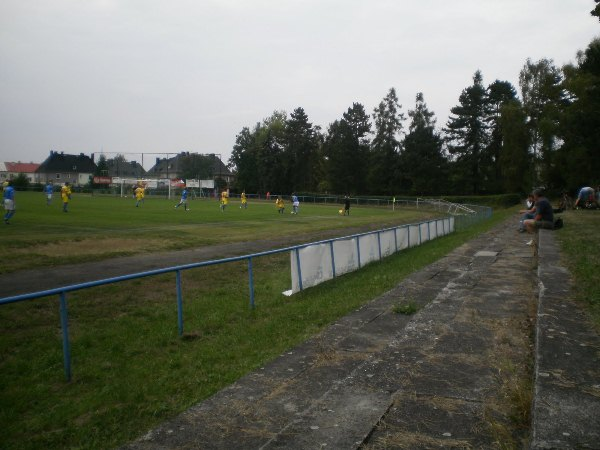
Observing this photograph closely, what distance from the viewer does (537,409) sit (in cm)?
329

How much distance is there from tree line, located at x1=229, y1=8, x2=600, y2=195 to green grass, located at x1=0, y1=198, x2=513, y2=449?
44027mm

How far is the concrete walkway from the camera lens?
11.3 feet

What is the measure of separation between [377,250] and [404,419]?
12.4 m

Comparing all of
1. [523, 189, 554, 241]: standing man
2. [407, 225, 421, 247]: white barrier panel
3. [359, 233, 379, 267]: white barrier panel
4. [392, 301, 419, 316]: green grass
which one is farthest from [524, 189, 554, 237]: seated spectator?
[392, 301, 419, 316]: green grass

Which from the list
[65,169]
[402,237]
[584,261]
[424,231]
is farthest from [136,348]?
[65,169]

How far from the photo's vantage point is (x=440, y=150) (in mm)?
75250

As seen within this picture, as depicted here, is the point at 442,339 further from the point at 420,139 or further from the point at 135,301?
the point at 420,139

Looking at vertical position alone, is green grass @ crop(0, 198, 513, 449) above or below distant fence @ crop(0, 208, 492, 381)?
below

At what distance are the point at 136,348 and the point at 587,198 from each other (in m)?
27.2

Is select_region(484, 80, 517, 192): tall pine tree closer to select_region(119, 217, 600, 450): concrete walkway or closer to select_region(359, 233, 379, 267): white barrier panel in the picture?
select_region(359, 233, 379, 267): white barrier panel

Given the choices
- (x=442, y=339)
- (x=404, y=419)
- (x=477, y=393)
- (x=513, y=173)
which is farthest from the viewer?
(x=513, y=173)

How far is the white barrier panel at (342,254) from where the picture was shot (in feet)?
35.5

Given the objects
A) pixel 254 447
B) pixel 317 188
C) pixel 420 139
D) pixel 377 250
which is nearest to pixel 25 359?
pixel 254 447

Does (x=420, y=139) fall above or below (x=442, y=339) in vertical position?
above
